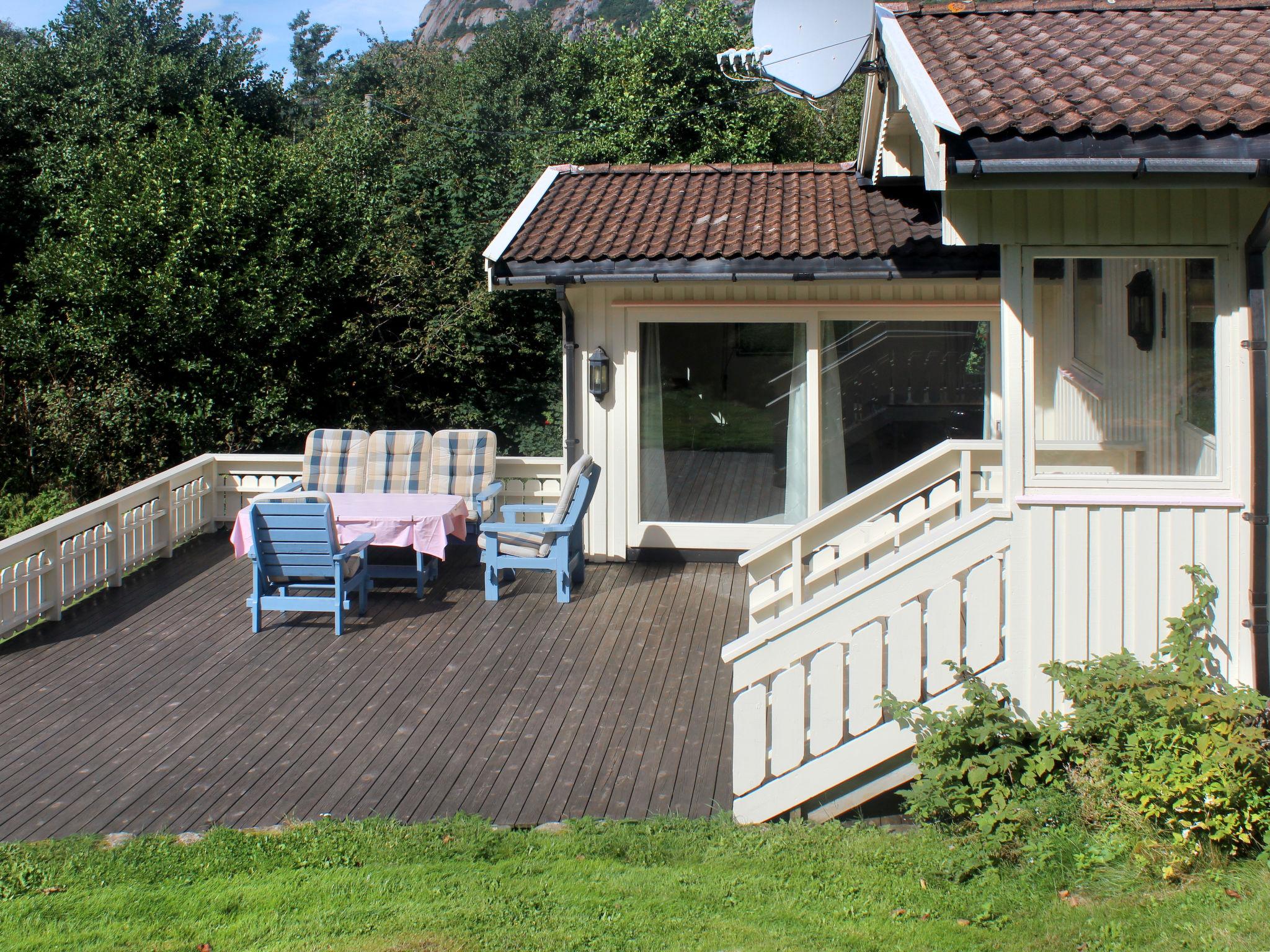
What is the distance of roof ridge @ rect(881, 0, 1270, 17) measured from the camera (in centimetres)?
629

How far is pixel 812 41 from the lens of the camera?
9.13m

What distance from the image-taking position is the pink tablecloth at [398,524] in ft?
27.6

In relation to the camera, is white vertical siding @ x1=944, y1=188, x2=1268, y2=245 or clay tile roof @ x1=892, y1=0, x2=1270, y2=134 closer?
clay tile roof @ x1=892, y1=0, x2=1270, y2=134

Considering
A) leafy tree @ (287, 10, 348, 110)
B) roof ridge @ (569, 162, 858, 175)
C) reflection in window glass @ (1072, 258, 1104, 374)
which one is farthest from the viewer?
leafy tree @ (287, 10, 348, 110)

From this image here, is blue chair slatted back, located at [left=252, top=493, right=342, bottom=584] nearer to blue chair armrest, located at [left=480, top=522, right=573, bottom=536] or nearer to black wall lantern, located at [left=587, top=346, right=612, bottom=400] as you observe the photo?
blue chair armrest, located at [left=480, top=522, right=573, bottom=536]

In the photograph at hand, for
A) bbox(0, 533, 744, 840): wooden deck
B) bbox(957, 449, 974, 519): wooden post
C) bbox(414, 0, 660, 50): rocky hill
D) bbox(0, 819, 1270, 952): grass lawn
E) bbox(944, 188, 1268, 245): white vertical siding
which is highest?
bbox(414, 0, 660, 50): rocky hill

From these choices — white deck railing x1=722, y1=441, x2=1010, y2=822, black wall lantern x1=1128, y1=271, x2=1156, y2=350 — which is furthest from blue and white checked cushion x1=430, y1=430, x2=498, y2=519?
black wall lantern x1=1128, y1=271, x2=1156, y2=350

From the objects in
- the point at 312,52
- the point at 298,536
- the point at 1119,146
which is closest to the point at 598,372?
the point at 298,536

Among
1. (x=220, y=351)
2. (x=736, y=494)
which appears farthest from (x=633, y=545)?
(x=220, y=351)

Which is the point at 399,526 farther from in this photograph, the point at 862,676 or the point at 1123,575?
the point at 1123,575

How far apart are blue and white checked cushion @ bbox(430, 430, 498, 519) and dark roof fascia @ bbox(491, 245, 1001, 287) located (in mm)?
1580

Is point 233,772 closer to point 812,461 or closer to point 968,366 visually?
point 812,461

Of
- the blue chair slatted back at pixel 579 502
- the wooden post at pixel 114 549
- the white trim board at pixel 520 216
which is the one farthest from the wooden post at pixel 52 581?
the white trim board at pixel 520 216

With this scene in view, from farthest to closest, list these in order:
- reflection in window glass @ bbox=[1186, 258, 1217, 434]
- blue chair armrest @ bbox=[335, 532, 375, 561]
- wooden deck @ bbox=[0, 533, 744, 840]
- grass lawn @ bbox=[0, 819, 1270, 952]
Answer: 1. blue chair armrest @ bbox=[335, 532, 375, 561]
2. wooden deck @ bbox=[0, 533, 744, 840]
3. reflection in window glass @ bbox=[1186, 258, 1217, 434]
4. grass lawn @ bbox=[0, 819, 1270, 952]
